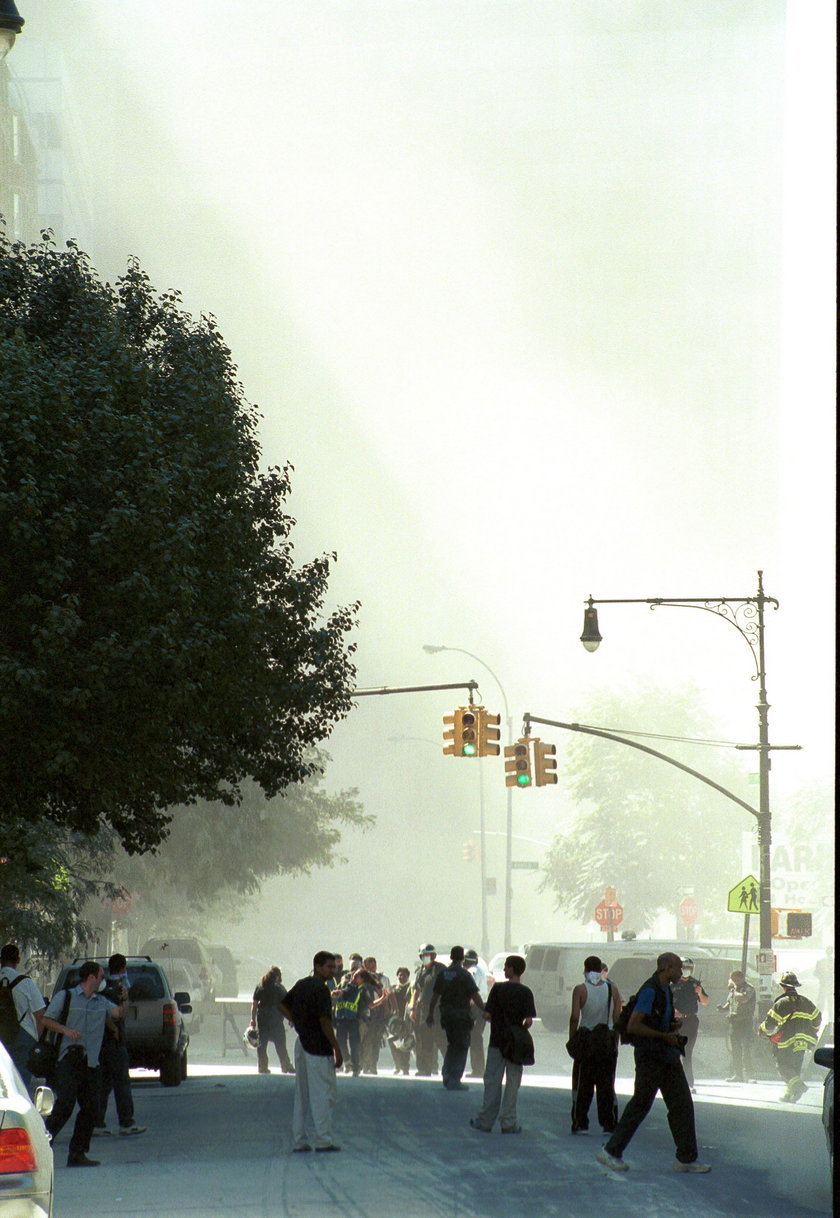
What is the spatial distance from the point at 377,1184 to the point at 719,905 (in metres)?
69.7

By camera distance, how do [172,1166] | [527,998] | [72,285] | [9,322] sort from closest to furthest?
1. [172,1166]
2. [527,998]
3. [9,322]
4. [72,285]

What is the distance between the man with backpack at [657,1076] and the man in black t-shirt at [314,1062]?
2602mm

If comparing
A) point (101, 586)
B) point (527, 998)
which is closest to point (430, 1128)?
point (527, 998)

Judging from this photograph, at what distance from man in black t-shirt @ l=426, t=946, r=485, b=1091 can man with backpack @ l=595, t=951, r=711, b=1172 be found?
7.93 m

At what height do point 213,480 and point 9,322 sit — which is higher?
point 9,322

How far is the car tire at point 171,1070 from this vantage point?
77.4ft

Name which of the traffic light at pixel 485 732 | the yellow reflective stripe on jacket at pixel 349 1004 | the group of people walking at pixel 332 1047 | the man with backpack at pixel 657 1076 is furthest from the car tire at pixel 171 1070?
the man with backpack at pixel 657 1076

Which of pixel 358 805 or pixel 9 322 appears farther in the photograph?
pixel 358 805

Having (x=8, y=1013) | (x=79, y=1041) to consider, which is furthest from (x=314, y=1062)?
(x=8, y=1013)

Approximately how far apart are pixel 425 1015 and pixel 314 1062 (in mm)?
11144

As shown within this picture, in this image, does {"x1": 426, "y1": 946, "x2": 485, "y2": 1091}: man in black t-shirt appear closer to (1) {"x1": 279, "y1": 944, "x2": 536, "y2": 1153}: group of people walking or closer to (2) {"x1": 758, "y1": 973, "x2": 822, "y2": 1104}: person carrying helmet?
(1) {"x1": 279, "y1": 944, "x2": 536, "y2": 1153}: group of people walking

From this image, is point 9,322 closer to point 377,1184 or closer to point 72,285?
point 72,285

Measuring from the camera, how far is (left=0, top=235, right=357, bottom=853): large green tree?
18312 mm

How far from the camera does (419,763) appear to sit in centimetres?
11906
